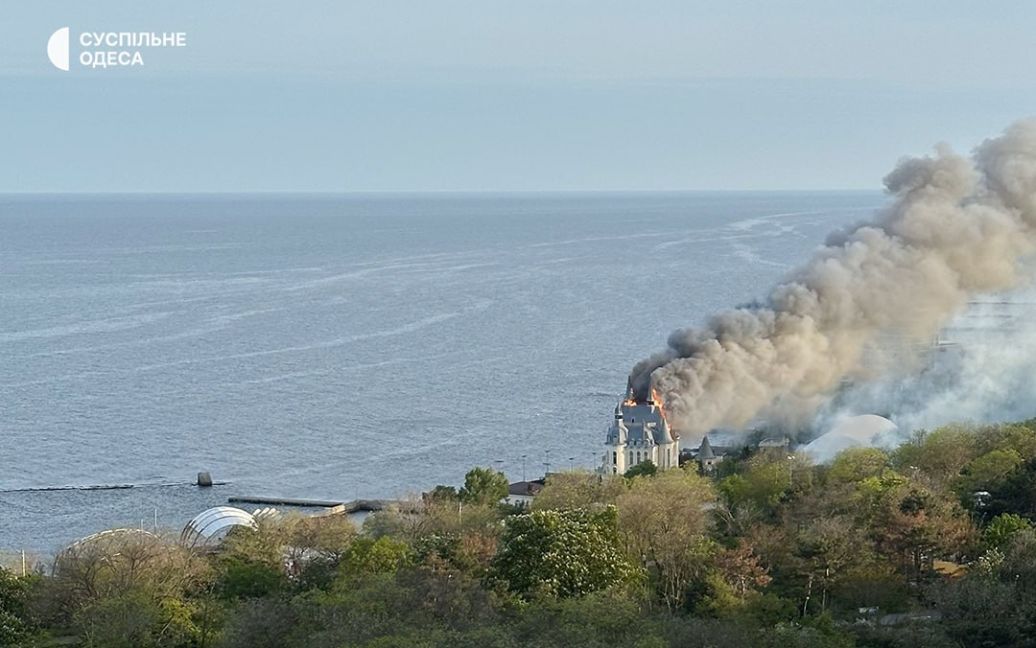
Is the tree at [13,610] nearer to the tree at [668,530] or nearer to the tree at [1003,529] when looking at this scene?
the tree at [668,530]

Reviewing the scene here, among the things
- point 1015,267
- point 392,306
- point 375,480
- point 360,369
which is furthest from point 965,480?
point 392,306

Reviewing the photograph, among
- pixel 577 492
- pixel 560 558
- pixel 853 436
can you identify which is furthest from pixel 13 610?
pixel 853 436

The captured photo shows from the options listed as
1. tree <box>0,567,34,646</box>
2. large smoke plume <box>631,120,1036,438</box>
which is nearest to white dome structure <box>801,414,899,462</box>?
large smoke plume <box>631,120,1036,438</box>

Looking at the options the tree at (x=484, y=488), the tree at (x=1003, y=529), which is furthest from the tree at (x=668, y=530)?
the tree at (x=1003, y=529)

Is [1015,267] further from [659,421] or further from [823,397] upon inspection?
[659,421]

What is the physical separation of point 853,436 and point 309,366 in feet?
112

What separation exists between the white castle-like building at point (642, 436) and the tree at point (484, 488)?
6.67 metres

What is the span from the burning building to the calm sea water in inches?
243

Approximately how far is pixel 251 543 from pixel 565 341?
54387 millimetres

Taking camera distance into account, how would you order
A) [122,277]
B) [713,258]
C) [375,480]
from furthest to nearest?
[713,258] → [122,277] → [375,480]

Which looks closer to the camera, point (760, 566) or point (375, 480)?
point (760, 566)

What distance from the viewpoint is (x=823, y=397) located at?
2359 inches

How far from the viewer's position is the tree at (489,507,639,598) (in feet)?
93.1

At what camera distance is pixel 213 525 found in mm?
40688
